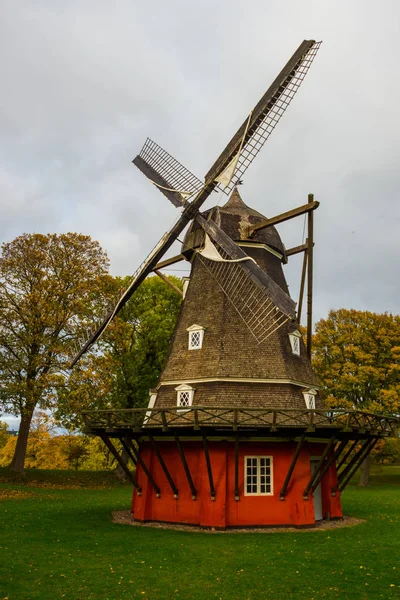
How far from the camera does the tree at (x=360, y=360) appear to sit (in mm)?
33906

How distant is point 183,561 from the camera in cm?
1152

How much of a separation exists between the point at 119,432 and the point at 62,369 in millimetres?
11318

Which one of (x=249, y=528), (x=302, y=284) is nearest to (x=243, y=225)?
(x=302, y=284)

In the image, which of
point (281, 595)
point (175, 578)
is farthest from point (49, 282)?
point (281, 595)

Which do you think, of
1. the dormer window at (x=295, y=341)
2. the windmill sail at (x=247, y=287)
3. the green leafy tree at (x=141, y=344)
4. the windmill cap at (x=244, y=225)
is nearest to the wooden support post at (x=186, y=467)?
the windmill sail at (x=247, y=287)

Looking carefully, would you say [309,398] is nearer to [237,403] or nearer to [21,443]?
[237,403]

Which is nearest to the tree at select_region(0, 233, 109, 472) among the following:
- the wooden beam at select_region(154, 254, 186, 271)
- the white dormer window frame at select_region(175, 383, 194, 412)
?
the wooden beam at select_region(154, 254, 186, 271)

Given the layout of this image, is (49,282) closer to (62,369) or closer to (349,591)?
(62,369)

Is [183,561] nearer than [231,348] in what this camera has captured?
Yes

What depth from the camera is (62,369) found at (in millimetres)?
26734

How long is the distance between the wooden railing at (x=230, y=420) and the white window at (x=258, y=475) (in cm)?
151

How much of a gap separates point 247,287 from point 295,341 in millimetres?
3092

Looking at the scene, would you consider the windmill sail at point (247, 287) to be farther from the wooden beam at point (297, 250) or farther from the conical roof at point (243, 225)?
the wooden beam at point (297, 250)

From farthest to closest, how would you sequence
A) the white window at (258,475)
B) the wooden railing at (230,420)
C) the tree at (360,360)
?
the tree at (360,360) → the white window at (258,475) → the wooden railing at (230,420)
